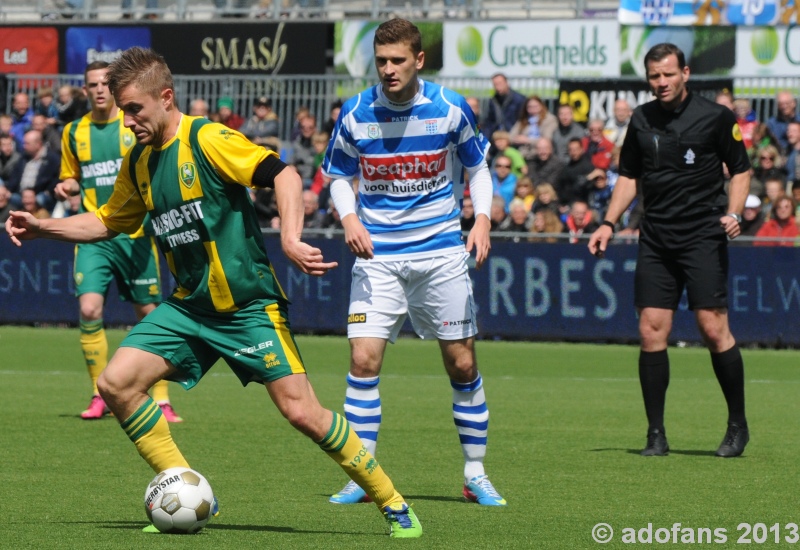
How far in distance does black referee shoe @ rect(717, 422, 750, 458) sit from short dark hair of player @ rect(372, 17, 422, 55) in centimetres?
340

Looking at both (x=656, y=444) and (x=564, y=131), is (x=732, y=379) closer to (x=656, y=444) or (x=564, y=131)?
(x=656, y=444)

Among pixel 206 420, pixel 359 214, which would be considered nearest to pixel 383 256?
pixel 359 214

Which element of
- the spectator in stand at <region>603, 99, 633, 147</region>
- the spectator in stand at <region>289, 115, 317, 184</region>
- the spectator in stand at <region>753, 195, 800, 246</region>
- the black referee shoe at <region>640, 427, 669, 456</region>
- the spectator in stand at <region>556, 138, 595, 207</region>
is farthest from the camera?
the spectator in stand at <region>289, 115, 317, 184</region>

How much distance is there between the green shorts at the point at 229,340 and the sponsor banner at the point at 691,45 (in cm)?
1707

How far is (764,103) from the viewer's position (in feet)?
70.4

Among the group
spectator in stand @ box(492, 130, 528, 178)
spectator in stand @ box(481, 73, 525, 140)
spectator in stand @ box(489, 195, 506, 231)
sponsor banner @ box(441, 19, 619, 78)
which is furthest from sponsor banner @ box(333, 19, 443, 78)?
spectator in stand @ box(489, 195, 506, 231)

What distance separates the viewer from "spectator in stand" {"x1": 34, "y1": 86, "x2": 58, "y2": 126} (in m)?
23.0

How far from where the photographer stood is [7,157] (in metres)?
22.1

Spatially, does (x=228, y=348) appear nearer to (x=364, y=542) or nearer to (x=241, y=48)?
(x=364, y=542)

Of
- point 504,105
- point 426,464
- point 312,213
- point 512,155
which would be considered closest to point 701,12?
point 504,105

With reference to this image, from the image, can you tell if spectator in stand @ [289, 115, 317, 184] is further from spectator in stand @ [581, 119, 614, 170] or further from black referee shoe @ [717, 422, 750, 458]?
black referee shoe @ [717, 422, 750, 458]

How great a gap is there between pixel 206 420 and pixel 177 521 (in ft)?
14.9

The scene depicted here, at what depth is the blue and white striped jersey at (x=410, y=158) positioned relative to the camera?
7695 mm

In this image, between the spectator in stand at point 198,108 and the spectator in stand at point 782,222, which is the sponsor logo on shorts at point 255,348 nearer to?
the spectator in stand at point 782,222
